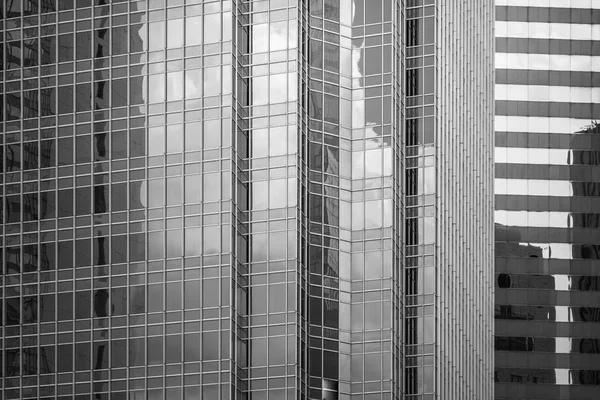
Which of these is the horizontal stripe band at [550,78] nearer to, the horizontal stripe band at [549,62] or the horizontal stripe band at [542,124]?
the horizontal stripe band at [549,62]

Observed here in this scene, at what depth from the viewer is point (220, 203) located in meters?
103

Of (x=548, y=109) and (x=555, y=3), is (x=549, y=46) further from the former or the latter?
(x=548, y=109)

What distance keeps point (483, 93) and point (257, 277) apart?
4272 centimetres

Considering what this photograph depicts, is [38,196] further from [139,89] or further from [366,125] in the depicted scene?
[366,125]

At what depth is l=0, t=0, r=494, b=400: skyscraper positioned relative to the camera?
102375 millimetres

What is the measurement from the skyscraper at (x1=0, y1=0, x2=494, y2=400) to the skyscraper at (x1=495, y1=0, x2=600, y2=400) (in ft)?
154

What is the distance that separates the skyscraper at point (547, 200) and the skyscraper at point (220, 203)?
47.0m

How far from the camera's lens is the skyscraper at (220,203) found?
102 m

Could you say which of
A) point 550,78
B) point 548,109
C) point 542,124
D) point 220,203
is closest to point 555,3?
point 550,78

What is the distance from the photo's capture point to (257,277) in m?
104

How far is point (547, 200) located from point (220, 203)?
2687 inches

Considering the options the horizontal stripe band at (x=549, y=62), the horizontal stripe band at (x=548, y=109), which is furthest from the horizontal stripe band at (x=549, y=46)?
the horizontal stripe band at (x=548, y=109)

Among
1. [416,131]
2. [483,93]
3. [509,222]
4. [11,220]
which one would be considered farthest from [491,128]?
[11,220]

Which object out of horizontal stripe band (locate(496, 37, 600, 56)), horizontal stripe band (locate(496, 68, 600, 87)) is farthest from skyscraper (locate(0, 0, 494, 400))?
horizontal stripe band (locate(496, 37, 600, 56))
